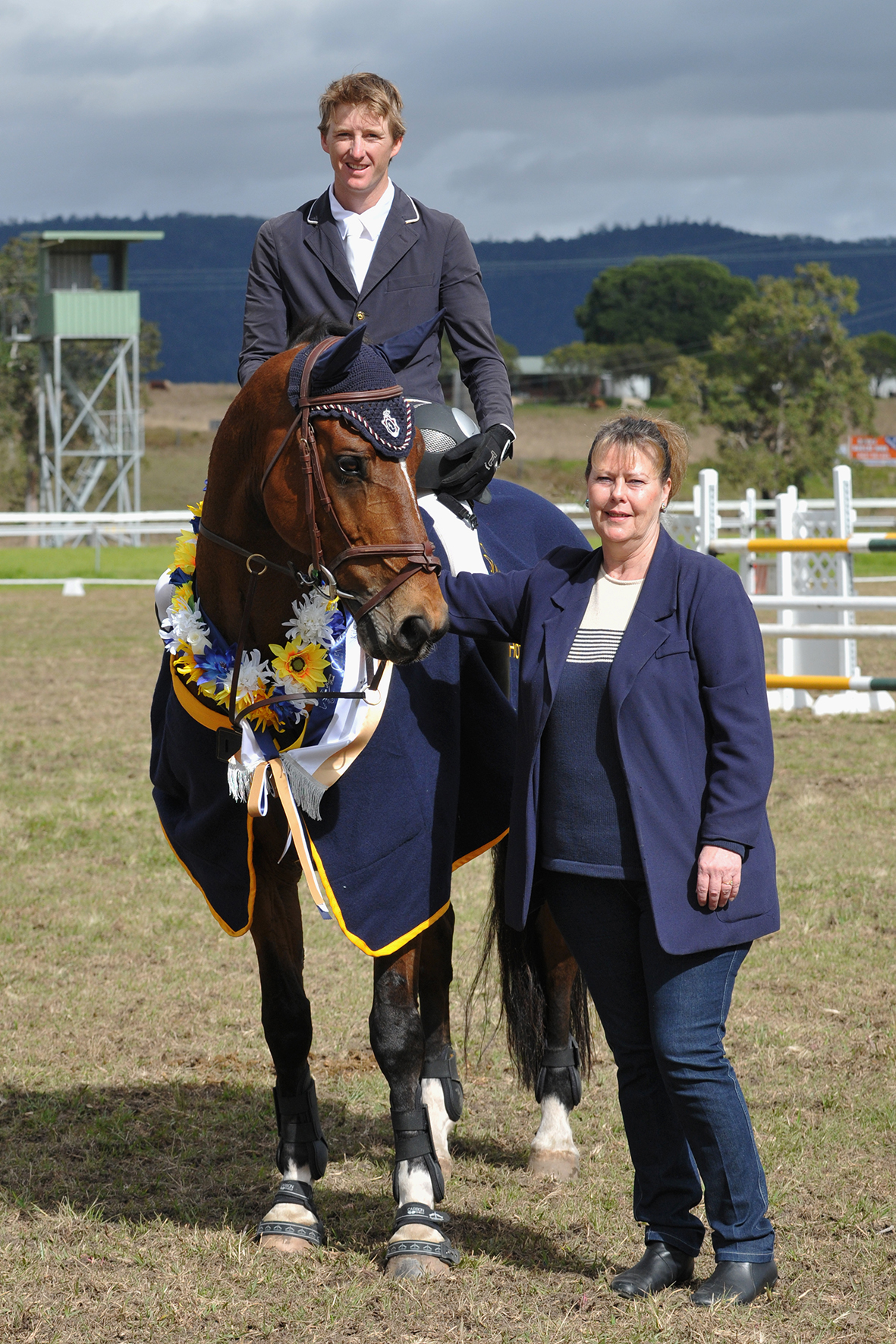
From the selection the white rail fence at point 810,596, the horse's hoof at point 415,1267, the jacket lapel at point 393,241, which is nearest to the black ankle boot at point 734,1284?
the horse's hoof at point 415,1267

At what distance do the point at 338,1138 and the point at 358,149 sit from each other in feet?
9.58


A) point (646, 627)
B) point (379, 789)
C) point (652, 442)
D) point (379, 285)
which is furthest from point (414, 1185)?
point (379, 285)

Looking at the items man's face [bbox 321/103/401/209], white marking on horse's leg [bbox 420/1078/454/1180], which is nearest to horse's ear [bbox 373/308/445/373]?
Answer: man's face [bbox 321/103/401/209]

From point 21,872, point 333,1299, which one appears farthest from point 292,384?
point 21,872

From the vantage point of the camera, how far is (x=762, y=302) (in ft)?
137

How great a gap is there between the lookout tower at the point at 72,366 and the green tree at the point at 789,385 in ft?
64.2

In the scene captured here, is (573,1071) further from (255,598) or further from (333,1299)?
(255,598)

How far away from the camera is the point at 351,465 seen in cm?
295

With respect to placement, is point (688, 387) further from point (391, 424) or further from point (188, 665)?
point (391, 424)

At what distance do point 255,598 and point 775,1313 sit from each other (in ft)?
6.69

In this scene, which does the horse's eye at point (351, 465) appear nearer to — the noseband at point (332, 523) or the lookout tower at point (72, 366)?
the noseband at point (332, 523)

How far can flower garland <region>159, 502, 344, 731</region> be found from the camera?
10.7 ft

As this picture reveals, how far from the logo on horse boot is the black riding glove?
1.70ft

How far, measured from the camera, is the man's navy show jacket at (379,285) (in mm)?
3729
